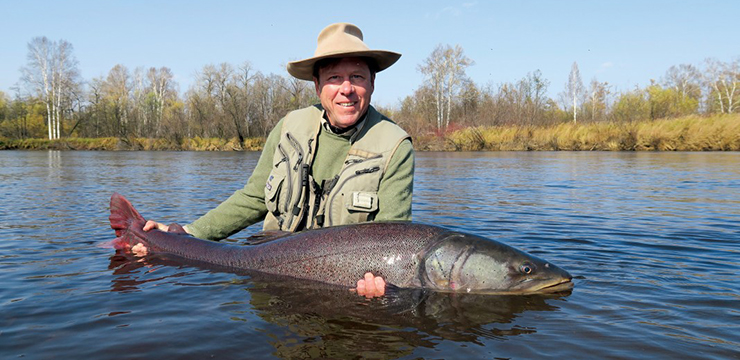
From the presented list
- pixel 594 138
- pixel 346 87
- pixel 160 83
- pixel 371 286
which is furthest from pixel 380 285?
pixel 160 83

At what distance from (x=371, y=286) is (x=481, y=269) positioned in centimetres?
83

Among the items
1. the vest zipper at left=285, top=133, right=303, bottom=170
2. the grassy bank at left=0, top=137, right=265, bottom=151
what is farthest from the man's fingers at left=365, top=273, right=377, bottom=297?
the grassy bank at left=0, top=137, right=265, bottom=151

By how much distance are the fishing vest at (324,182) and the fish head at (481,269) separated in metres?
0.83

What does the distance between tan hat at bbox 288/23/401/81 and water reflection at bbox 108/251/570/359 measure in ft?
5.98

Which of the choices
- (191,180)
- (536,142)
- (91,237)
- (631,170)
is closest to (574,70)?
(536,142)

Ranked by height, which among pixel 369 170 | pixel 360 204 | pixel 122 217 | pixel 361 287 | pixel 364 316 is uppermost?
pixel 369 170

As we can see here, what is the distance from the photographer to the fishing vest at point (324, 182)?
4508mm

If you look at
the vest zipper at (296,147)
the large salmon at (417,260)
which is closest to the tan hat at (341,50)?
the vest zipper at (296,147)

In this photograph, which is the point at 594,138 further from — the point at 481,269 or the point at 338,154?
the point at 481,269

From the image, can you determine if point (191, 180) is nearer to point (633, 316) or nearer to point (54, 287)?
point (54, 287)

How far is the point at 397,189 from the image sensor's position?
14.8 feet

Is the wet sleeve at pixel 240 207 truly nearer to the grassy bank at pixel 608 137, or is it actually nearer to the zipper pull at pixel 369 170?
the zipper pull at pixel 369 170

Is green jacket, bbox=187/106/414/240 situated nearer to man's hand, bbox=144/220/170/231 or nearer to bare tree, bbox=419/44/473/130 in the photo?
man's hand, bbox=144/220/170/231

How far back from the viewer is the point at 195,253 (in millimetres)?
4938
